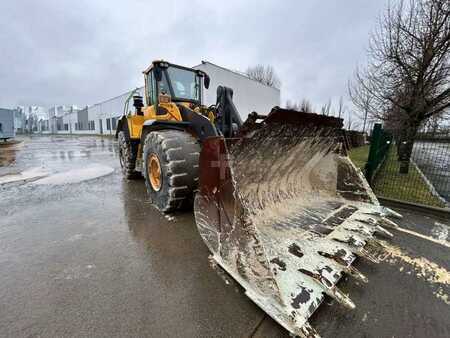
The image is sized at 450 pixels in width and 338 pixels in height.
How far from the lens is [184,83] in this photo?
457 cm

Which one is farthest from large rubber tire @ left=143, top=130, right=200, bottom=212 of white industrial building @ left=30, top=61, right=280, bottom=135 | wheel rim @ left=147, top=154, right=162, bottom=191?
white industrial building @ left=30, top=61, right=280, bottom=135

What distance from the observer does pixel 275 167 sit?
121 inches

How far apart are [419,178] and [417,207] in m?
3.55

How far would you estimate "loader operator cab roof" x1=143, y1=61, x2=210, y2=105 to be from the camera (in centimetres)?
421

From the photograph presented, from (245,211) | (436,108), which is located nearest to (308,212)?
(245,211)

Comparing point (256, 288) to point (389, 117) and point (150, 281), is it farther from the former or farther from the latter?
point (389, 117)

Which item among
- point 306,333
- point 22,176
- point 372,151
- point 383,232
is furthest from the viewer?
point 22,176

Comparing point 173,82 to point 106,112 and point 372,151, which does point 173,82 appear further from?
point 106,112

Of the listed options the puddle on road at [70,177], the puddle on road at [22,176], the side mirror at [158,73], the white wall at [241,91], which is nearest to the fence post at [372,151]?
the side mirror at [158,73]

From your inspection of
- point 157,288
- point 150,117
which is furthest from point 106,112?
point 157,288

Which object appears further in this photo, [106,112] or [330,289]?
[106,112]

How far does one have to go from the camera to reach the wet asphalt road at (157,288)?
1.57 m

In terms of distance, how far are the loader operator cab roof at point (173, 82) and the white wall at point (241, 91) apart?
43.1 ft

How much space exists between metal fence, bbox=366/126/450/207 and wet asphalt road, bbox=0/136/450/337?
1.35 meters
